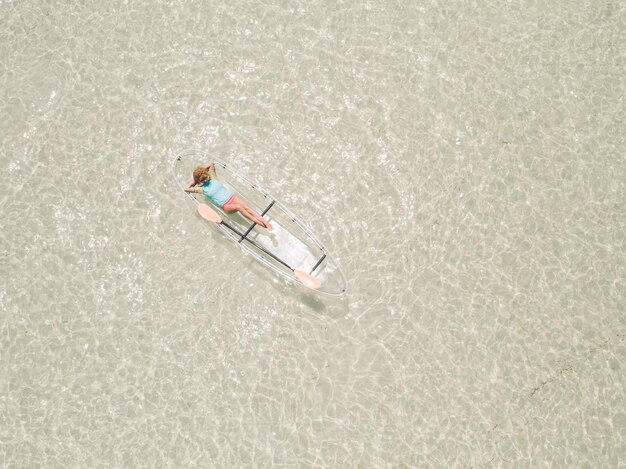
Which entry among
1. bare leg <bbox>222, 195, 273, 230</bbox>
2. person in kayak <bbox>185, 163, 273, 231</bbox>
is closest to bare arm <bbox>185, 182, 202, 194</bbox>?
person in kayak <bbox>185, 163, 273, 231</bbox>

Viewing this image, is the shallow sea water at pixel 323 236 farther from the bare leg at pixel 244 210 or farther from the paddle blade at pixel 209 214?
the bare leg at pixel 244 210

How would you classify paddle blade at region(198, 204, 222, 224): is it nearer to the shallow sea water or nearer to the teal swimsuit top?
the teal swimsuit top

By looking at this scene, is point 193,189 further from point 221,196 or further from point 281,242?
point 281,242

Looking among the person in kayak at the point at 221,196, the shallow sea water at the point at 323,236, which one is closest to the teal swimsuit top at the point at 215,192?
the person in kayak at the point at 221,196

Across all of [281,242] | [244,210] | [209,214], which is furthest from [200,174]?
[281,242]

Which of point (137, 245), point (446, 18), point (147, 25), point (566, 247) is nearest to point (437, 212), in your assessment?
point (566, 247)

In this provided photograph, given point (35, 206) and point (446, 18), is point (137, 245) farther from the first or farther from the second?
point (446, 18)
